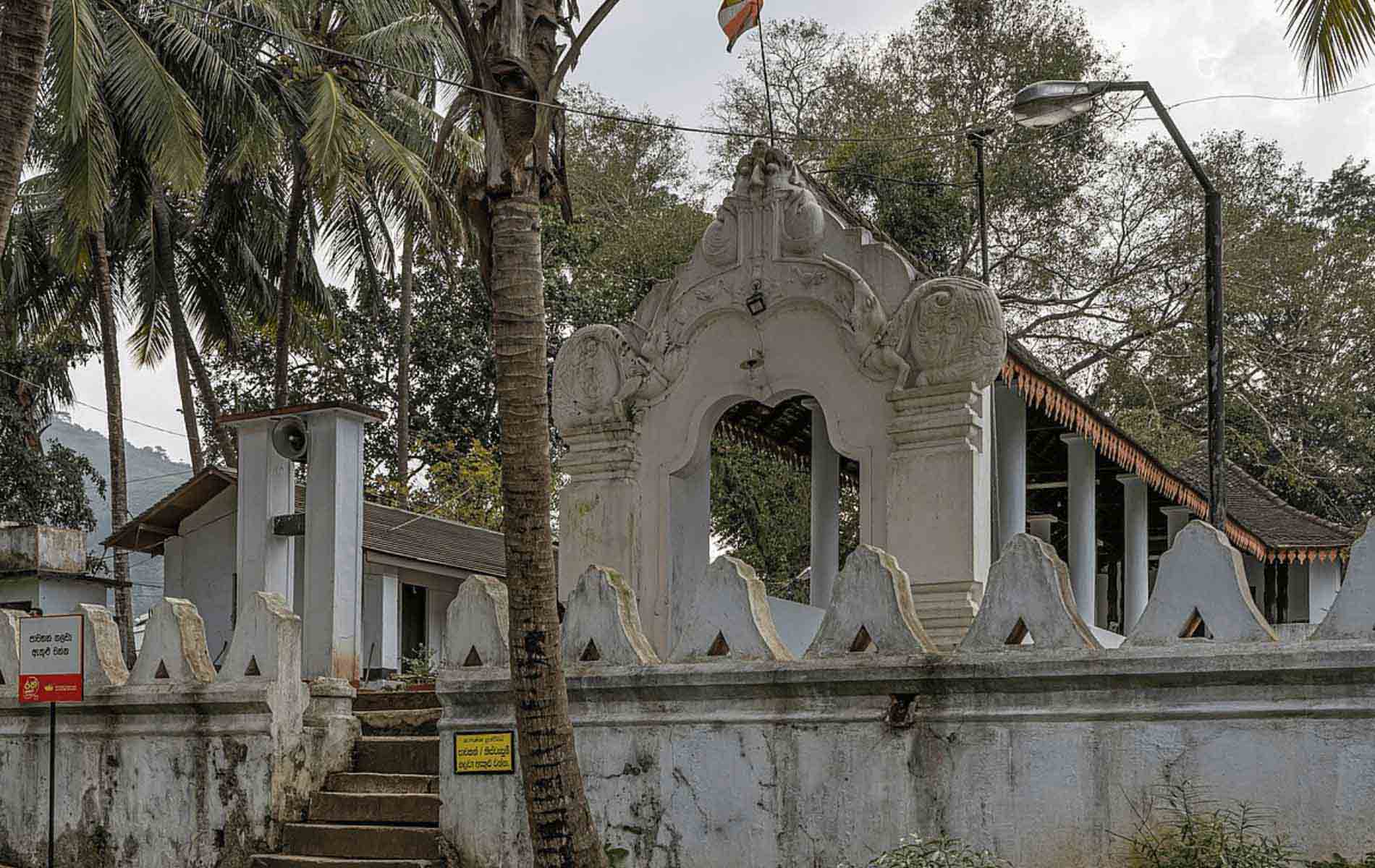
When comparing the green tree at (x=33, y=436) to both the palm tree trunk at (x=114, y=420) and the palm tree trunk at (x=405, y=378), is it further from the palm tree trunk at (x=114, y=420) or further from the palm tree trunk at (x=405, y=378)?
the palm tree trunk at (x=405, y=378)

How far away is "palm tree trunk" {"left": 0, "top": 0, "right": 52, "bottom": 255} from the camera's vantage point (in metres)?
9.40

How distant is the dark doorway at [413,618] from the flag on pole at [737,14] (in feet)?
47.1

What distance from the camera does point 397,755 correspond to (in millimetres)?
10875

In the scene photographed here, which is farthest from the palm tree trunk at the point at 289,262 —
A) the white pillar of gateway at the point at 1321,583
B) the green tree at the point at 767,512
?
the white pillar of gateway at the point at 1321,583

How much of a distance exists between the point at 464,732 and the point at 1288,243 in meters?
20.8

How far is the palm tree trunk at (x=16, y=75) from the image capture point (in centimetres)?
940

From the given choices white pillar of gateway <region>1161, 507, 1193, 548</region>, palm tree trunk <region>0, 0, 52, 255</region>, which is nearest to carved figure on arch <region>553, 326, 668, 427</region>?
palm tree trunk <region>0, 0, 52, 255</region>

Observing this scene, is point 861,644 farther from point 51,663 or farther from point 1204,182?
point 51,663

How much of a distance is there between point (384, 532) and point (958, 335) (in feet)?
42.0

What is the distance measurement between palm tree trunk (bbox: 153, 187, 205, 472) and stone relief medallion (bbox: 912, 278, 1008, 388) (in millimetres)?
16264

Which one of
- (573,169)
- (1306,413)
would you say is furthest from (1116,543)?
(573,169)

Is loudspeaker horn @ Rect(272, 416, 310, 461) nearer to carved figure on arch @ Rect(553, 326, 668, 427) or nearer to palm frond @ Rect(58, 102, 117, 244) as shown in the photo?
carved figure on arch @ Rect(553, 326, 668, 427)

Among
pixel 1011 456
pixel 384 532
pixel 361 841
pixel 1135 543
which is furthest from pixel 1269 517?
pixel 361 841

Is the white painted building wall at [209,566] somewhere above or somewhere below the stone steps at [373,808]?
above
